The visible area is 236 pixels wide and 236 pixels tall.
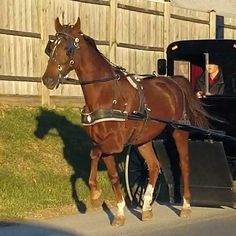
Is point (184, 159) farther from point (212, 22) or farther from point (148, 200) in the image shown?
point (212, 22)

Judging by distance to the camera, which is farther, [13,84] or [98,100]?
[13,84]

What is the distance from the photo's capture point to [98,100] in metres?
9.59

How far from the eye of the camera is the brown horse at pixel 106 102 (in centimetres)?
942

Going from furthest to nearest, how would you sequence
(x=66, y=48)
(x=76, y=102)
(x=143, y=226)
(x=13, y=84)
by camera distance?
(x=76, y=102) → (x=13, y=84) → (x=143, y=226) → (x=66, y=48)

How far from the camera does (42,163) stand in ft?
41.8

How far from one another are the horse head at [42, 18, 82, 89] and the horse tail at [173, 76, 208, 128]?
2.26 m

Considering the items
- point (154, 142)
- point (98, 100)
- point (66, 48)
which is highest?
point (66, 48)

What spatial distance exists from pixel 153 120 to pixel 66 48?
1696 millimetres

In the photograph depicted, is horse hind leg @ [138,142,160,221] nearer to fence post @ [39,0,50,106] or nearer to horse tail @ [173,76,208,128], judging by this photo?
horse tail @ [173,76,208,128]

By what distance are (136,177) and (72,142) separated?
265cm

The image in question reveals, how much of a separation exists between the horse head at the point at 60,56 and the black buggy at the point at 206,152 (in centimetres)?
242

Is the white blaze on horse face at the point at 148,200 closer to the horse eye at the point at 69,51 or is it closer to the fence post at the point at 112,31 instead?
the horse eye at the point at 69,51

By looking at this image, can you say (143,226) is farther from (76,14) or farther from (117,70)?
(76,14)

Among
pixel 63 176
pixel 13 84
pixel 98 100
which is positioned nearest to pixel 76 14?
pixel 13 84
